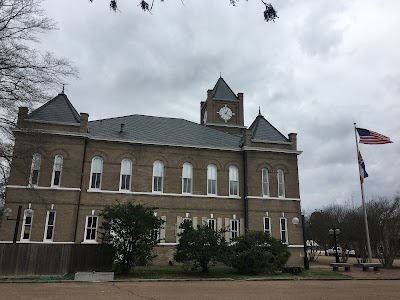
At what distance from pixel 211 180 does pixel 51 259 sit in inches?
561

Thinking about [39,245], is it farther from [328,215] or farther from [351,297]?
[328,215]

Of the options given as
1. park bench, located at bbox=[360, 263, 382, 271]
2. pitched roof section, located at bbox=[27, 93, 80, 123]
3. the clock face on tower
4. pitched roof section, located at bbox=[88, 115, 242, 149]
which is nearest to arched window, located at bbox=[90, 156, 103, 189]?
pitched roof section, located at bbox=[88, 115, 242, 149]

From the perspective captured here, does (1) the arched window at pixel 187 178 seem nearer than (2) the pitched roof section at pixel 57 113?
No

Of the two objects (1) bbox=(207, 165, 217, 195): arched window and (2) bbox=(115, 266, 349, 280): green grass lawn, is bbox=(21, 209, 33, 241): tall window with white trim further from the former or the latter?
(1) bbox=(207, 165, 217, 195): arched window

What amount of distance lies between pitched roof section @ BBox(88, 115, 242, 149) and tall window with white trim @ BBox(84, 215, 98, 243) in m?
6.54

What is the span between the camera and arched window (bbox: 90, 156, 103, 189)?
2766cm

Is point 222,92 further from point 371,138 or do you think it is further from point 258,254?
point 258,254

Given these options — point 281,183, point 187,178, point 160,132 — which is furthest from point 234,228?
point 160,132

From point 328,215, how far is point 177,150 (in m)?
43.8

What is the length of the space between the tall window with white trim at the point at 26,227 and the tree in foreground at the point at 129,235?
7813 millimetres

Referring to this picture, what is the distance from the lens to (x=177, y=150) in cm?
3002

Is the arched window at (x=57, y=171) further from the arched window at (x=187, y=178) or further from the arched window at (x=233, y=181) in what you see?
the arched window at (x=233, y=181)

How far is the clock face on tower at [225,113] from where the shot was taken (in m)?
41.7

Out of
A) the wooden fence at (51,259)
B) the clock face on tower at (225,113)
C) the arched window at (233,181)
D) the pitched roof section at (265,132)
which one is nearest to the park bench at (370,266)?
the arched window at (233,181)
